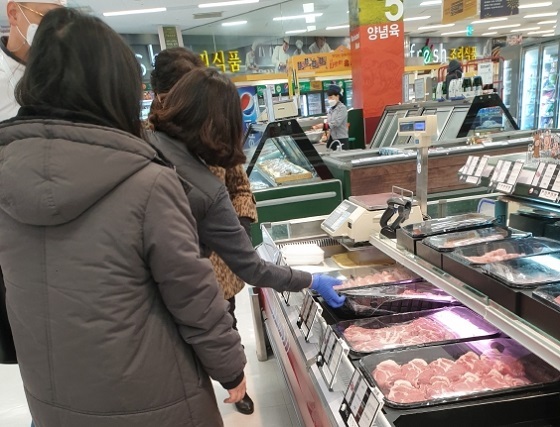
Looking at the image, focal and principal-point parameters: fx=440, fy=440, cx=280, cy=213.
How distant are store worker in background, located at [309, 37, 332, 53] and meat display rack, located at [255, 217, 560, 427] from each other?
48.2 ft

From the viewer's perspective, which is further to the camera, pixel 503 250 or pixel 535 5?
pixel 535 5

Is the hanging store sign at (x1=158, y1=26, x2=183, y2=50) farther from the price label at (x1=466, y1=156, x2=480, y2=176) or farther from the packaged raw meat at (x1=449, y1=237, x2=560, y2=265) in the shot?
the packaged raw meat at (x1=449, y1=237, x2=560, y2=265)

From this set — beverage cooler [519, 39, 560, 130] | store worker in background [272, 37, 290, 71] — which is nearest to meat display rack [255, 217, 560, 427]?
beverage cooler [519, 39, 560, 130]

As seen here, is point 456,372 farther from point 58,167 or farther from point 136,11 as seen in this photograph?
point 136,11

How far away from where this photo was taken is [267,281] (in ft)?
5.28

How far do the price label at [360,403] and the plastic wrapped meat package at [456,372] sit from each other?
0.39ft

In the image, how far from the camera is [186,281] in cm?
107

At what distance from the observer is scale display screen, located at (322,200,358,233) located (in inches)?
91.3

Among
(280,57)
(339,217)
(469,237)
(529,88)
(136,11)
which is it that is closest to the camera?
(469,237)

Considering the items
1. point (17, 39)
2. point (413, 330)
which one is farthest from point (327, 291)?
point (17, 39)

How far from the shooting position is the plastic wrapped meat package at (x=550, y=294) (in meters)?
1.05

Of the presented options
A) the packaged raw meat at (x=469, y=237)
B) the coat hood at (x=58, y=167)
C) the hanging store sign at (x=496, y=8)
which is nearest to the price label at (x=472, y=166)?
the packaged raw meat at (x=469, y=237)

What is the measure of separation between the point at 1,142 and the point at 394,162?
342cm

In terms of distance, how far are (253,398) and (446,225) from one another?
5.29 ft
